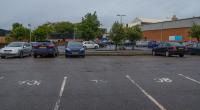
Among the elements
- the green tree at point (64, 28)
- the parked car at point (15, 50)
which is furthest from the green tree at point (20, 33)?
the parked car at point (15, 50)

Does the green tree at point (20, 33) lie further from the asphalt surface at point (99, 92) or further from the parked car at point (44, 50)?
the asphalt surface at point (99, 92)

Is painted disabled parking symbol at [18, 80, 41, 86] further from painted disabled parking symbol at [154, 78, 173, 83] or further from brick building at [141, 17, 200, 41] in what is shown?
brick building at [141, 17, 200, 41]

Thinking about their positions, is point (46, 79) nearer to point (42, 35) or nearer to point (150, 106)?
point (150, 106)

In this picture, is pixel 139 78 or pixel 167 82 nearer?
pixel 167 82

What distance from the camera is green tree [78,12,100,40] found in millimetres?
82500

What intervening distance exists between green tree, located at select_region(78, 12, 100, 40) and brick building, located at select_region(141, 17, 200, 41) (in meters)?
16.9

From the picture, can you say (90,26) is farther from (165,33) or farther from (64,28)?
(64,28)

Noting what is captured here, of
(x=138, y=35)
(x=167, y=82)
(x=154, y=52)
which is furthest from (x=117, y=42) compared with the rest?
(x=167, y=82)

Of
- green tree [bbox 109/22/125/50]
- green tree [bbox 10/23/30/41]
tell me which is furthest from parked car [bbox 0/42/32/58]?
green tree [bbox 10/23/30/41]

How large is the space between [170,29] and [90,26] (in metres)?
19.2

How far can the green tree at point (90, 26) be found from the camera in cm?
8250

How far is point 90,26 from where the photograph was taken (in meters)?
82.8

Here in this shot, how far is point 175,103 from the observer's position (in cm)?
1091

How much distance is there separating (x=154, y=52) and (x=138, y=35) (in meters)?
24.4
